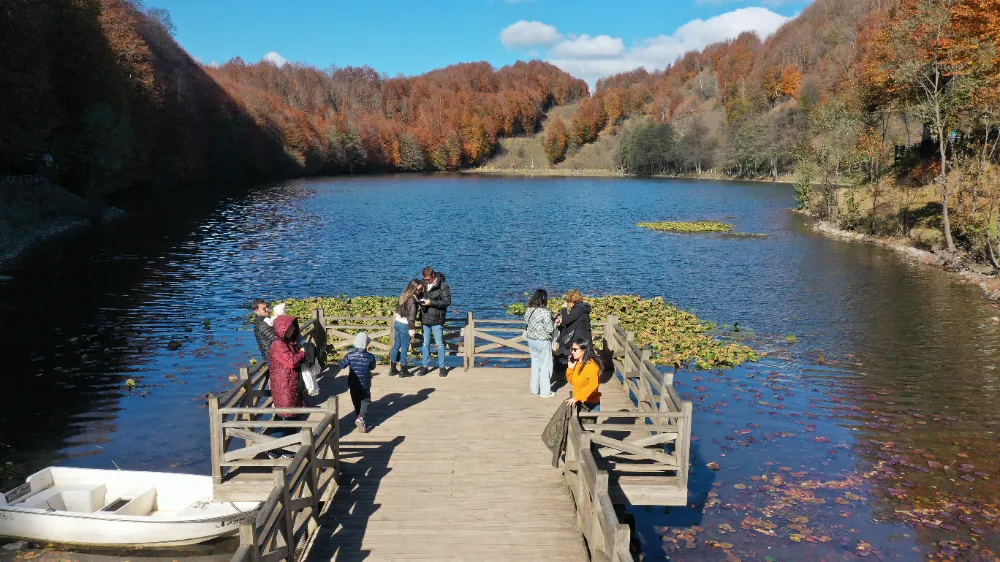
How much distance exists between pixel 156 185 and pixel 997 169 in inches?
3945

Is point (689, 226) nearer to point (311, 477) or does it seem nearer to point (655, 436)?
point (655, 436)

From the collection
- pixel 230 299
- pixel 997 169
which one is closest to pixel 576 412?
pixel 230 299

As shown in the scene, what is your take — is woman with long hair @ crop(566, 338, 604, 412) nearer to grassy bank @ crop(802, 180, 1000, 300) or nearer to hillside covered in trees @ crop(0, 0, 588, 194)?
grassy bank @ crop(802, 180, 1000, 300)

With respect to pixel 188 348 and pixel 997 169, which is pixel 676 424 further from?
pixel 997 169

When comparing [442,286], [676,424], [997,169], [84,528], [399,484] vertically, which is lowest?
[84,528]

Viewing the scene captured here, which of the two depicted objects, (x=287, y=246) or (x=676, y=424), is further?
(x=287, y=246)

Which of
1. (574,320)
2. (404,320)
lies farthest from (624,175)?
(574,320)

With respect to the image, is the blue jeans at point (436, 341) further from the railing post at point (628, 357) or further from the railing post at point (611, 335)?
the railing post at point (628, 357)

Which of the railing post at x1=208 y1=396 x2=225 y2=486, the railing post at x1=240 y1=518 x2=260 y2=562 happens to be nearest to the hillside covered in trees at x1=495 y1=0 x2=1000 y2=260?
the railing post at x1=208 y1=396 x2=225 y2=486

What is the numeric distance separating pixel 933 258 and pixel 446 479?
41136mm

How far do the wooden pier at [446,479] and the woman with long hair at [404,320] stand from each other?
2.40 meters

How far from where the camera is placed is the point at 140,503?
1238 centimetres

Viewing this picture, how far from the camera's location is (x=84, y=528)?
1175 cm

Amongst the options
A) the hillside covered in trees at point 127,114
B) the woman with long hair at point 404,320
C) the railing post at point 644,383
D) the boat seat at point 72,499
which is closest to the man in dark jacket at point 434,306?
the woman with long hair at point 404,320
